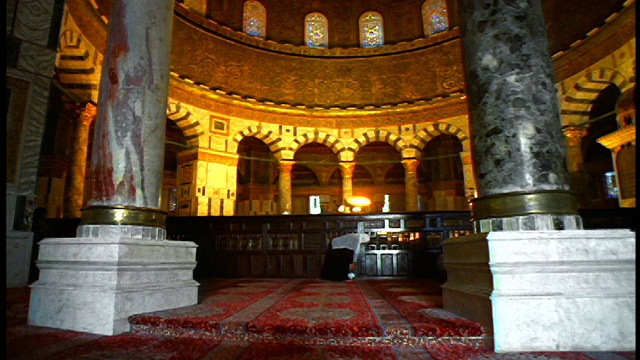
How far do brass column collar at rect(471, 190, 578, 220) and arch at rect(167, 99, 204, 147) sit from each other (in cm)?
1097

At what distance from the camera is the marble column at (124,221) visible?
290 centimetres

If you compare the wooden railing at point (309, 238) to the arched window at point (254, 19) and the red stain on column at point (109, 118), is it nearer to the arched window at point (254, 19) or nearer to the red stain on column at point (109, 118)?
the red stain on column at point (109, 118)

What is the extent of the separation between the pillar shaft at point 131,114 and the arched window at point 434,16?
42.8 ft

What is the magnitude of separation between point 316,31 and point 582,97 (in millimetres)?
9786

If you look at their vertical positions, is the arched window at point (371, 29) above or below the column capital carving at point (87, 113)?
above

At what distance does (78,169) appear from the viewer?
9.19 metres

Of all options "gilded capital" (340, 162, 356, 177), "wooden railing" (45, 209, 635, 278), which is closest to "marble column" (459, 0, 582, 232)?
"wooden railing" (45, 209, 635, 278)

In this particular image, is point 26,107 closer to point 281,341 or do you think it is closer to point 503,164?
point 281,341

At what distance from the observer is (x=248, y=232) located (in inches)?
306

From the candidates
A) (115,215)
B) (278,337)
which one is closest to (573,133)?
(278,337)

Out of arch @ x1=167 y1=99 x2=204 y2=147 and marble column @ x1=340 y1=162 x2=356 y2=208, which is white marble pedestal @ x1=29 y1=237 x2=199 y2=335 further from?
marble column @ x1=340 y1=162 x2=356 y2=208

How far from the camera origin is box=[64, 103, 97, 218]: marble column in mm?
8961

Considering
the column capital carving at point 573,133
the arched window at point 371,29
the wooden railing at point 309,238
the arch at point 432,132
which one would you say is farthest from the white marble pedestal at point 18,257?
the column capital carving at point 573,133

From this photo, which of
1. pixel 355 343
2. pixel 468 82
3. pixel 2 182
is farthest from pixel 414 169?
pixel 2 182
